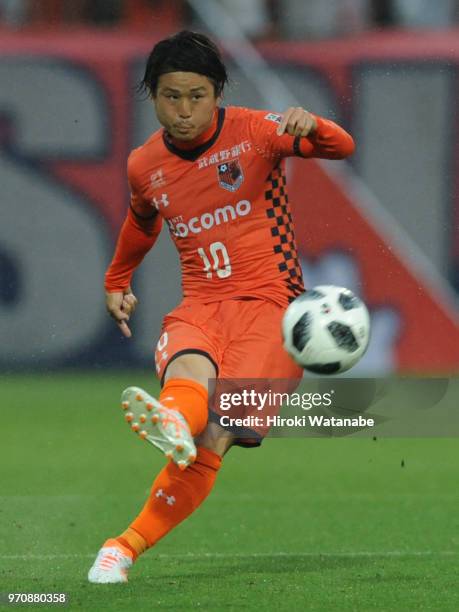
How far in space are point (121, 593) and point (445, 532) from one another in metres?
2.24

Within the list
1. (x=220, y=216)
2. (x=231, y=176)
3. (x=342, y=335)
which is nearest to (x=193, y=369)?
(x=342, y=335)

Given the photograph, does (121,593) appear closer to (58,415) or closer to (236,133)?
(236,133)

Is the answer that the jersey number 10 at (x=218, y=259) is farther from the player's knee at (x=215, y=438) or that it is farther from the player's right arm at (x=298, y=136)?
the player's knee at (x=215, y=438)

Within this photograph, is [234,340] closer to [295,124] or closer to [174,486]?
[174,486]

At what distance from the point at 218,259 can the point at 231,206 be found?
8.6 inches

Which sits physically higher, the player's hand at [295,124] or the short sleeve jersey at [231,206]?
the player's hand at [295,124]

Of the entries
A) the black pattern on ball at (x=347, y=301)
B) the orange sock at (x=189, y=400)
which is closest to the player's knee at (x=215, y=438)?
the orange sock at (x=189, y=400)

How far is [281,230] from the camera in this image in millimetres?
6355

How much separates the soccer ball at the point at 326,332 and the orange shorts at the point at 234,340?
7.8 inches

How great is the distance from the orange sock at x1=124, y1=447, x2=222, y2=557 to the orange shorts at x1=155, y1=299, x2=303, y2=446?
202mm

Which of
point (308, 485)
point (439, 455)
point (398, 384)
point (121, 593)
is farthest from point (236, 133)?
point (398, 384)

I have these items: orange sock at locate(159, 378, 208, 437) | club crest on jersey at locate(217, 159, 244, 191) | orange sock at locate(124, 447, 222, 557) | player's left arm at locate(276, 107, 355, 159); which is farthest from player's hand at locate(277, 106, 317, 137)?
orange sock at locate(124, 447, 222, 557)

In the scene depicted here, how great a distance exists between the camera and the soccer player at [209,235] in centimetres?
595

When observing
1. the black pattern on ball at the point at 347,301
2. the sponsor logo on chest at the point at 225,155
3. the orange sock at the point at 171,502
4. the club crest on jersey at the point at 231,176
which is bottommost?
the orange sock at the point at 171,502
